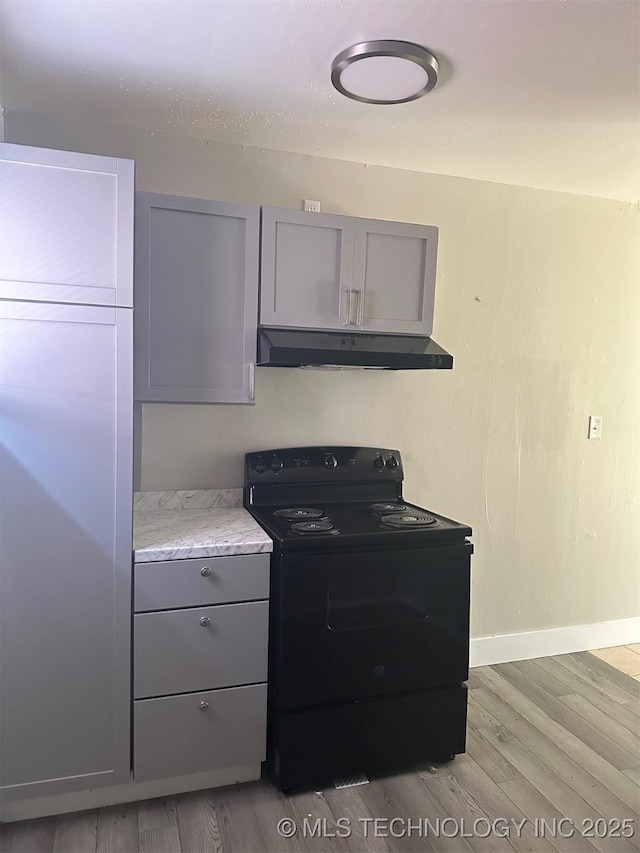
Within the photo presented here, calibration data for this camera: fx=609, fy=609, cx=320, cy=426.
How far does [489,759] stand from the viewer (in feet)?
7.50

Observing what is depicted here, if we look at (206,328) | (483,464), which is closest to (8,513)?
(206,328)

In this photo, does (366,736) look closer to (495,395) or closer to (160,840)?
(160,840)

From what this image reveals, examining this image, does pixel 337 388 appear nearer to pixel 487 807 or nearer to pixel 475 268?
pixel 475 268

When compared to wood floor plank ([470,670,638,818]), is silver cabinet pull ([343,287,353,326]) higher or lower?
higher

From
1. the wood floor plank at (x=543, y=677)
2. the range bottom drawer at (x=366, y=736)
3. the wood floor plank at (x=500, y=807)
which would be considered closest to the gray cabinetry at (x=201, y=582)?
the range bottom drawer at (x=366, y=736)

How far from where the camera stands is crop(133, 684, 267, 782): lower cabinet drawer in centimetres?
195

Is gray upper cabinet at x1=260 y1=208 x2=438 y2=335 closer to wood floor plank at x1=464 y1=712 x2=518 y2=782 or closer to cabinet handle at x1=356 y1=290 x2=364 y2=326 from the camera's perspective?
cabinet handle at x1=356 y1=290 x2=364 y2=326

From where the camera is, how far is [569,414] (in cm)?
316

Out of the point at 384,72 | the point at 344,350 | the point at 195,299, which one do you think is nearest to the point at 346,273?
the point at 344,350

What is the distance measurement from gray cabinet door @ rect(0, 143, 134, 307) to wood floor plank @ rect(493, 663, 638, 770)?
2384 millimetres

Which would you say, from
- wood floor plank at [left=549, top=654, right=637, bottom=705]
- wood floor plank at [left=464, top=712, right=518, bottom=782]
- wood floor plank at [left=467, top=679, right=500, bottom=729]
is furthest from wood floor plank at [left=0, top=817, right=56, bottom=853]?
wood floor plank at [left=549, top=654, right=637, bottom=705]

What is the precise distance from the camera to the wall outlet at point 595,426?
3.20 metres

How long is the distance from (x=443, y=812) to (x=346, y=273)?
190cm

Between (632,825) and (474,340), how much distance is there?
1976 mm
